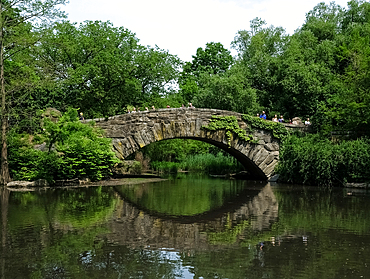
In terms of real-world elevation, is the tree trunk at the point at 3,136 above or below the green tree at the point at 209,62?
below

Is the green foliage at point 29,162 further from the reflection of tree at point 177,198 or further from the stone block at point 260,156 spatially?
the stone block at point 260,156

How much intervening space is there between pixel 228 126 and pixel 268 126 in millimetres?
2032

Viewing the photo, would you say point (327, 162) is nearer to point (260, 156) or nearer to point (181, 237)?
point (260, 156)

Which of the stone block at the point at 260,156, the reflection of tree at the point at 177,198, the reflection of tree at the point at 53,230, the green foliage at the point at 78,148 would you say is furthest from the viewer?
the stone block at the point at 260,156

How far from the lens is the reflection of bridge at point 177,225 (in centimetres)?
789

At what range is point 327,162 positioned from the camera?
1945 cm

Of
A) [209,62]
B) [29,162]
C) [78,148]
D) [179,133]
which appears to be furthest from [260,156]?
[209,62]

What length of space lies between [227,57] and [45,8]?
30.3m

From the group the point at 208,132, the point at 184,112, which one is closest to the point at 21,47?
the point at 184,112

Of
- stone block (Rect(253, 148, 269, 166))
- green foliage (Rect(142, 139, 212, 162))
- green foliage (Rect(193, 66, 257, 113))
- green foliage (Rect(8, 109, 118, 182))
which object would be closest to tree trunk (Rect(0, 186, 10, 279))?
green foliage (Rect(8, 109, 118, 182))

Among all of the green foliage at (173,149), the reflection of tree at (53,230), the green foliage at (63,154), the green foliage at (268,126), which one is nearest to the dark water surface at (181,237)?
the reflection of tree at (53,230)

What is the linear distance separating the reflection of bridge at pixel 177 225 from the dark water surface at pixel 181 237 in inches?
0.7


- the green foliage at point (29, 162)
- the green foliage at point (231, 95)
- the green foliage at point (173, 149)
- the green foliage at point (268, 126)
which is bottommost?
the green foliage at point (29, 162)

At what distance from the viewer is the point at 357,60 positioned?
22.4m
